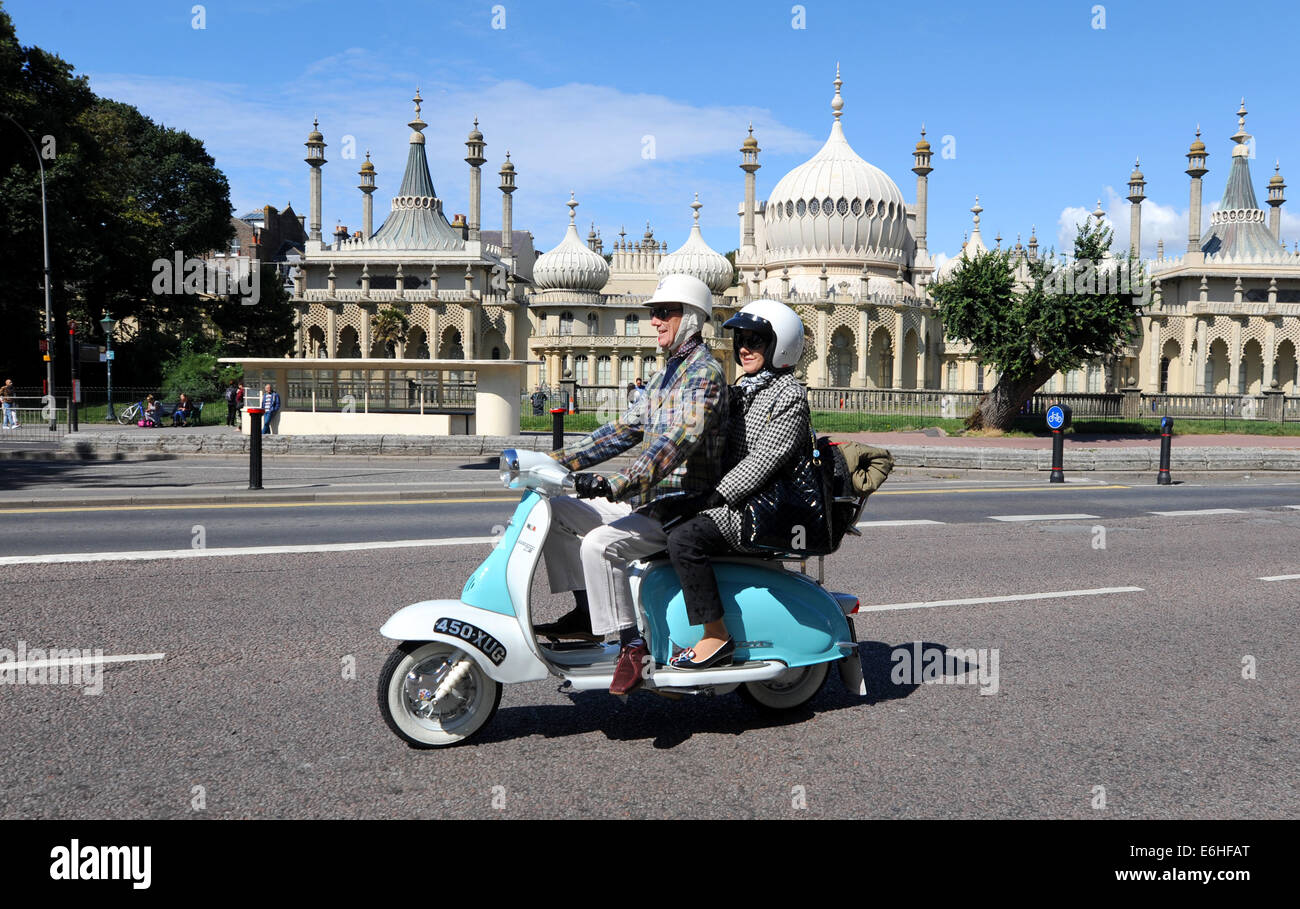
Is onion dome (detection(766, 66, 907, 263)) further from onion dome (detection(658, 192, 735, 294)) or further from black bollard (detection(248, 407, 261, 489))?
black bollard (detection(248, 407, 261, 489))

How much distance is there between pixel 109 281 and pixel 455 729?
5054cm

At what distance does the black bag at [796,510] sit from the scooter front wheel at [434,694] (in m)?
1.24

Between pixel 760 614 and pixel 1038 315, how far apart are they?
29.8m

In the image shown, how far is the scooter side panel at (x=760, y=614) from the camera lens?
4.43 meters

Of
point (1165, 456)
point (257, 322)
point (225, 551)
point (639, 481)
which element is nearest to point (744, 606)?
point (639, 481)

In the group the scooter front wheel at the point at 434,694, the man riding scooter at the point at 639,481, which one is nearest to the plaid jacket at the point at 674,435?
the man riding scooter at the point at 639,481

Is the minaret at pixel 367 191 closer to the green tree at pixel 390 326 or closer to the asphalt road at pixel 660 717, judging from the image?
the green tree at pixel 390 326

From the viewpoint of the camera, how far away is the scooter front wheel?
413cm

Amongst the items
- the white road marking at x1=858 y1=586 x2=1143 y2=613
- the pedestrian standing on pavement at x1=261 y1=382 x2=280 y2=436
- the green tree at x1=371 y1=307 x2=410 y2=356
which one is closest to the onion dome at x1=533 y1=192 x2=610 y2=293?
the green tree at x1=371 y1=307 x2=410 y2=356

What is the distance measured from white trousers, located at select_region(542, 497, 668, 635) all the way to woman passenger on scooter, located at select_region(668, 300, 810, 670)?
15 centimetres

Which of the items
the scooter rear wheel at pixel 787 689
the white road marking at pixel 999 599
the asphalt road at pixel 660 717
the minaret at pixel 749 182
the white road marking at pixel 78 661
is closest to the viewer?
the asphalt road at pixel 660 717

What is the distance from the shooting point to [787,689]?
4766 millimetres

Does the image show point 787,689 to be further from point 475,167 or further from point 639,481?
point 475,167
